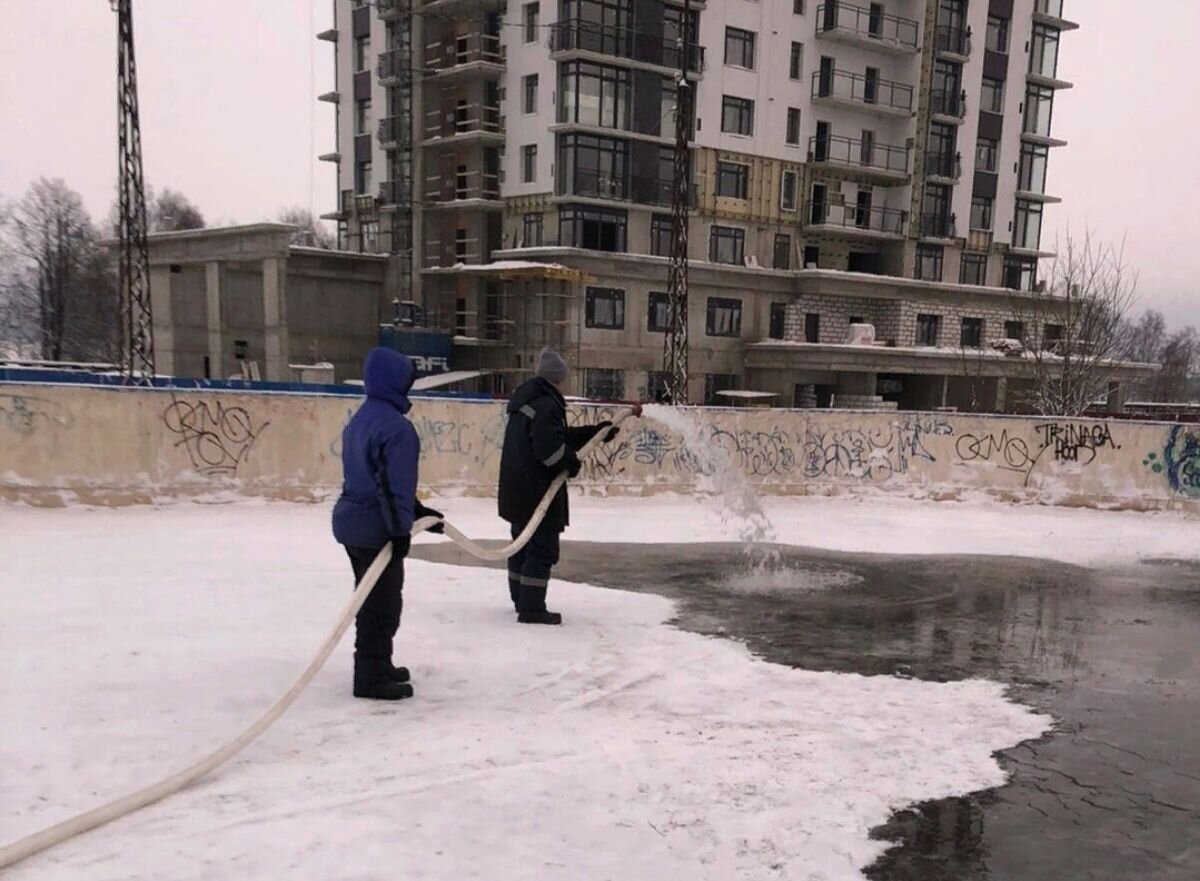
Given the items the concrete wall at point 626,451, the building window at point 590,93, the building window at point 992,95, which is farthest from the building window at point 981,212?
the concrete wall at point 626,451

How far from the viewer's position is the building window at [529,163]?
37.0 meters

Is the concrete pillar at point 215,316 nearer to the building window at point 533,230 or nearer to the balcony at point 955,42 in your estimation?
the building window at point 533,230

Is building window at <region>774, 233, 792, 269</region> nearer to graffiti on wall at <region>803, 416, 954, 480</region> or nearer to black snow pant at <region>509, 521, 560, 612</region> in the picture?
graffiti on wall at <region>803, 416, 954, 480</region>

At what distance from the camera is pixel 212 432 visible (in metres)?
11.5

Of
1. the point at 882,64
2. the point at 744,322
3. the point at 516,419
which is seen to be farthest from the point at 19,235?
the point at 516,419

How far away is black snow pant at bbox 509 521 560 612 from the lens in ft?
22.1

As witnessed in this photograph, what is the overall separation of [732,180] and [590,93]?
773cm

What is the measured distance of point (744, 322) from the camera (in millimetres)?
39719

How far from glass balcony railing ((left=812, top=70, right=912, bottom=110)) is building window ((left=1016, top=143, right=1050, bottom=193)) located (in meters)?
9.11

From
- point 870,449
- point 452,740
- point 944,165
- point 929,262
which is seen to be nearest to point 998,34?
point 944,165

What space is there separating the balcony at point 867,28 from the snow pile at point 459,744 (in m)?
40.6

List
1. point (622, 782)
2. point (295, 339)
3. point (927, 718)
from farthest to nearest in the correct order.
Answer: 1. point (295, 339)
2. point (927, 718)
3. point (622, 782)

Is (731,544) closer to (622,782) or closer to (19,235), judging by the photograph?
(622,782)

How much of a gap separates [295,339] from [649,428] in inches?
1102
